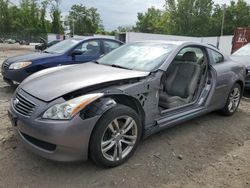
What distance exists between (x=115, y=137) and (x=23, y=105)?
3.55 feet

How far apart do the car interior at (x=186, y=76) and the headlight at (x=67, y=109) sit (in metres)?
1.86

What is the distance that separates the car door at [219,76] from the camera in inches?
161

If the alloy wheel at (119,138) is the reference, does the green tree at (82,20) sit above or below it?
above

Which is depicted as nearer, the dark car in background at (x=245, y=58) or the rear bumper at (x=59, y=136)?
the rear bumper at (x=59, y=136)

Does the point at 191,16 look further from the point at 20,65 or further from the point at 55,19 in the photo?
the point at 20,65

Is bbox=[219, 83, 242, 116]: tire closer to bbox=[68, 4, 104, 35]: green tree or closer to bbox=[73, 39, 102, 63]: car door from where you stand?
bbox=[73, 39, 102, 63]: car door

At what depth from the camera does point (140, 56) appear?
3613 mm

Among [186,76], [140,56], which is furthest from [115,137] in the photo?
[186,76]

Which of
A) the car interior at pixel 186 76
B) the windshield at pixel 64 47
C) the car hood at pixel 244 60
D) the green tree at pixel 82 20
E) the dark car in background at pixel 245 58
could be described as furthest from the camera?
the green tree at pixel 82 20

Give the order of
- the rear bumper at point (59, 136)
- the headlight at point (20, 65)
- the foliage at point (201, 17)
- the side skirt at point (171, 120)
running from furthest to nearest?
the foliage at point (201, 17) → the headlight at point (20, 65) → the side skirt at point (171, 120) → the rear bumper at point (59, 136)

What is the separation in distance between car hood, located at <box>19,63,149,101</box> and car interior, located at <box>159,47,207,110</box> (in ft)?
3.83

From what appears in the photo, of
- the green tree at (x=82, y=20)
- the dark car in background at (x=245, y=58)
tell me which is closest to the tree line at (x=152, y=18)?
the green tree at (x=82, y=20)

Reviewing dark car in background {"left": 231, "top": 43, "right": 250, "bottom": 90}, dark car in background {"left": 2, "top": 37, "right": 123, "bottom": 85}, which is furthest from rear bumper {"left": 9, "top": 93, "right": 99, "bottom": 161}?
dark car in background {"left": 231, "top": 43, "right": 250, "bottom": 90}

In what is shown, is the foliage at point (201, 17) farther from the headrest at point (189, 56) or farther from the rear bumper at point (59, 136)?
the rear bumper at point (59, 136)
